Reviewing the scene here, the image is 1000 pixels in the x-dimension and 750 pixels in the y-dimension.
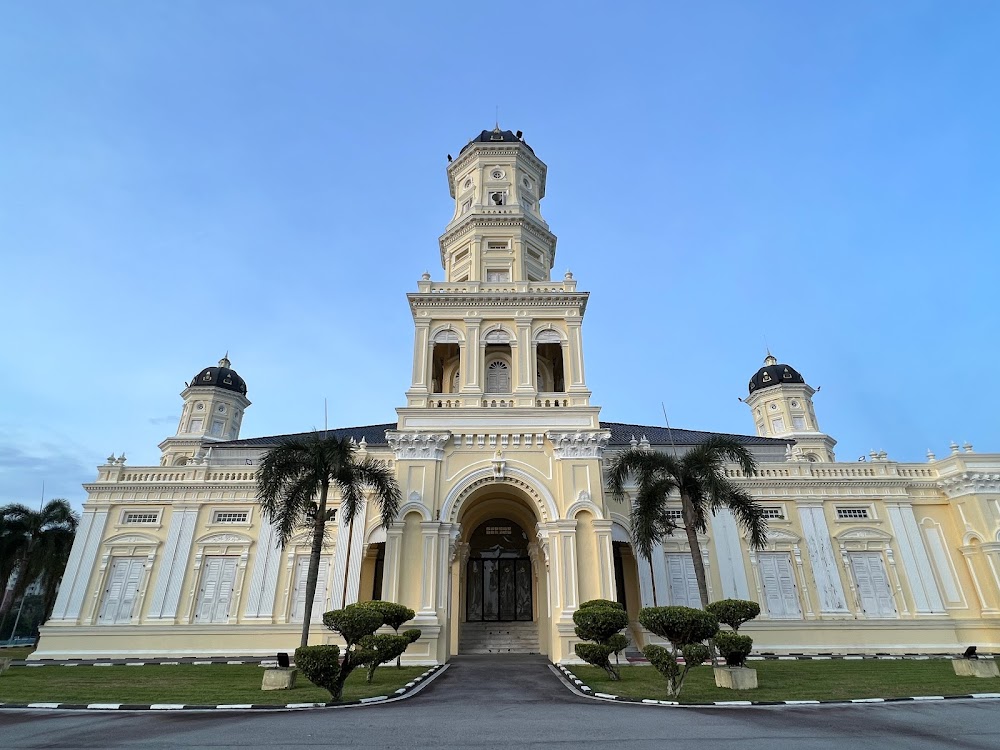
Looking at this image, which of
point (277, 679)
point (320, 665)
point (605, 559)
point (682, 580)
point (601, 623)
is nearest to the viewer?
point (320, 665)

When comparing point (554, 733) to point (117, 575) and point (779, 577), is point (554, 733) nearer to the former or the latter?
point (779, 577)

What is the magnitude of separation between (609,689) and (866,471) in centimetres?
2337

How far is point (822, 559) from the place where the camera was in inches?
1092

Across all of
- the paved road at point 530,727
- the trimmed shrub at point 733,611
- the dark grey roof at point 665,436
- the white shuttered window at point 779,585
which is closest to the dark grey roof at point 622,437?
the dark grey roof at point 665,436

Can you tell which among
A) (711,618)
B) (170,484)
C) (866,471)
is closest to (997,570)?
(866,471)

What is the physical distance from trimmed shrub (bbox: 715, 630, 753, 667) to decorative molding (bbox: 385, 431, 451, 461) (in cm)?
1217

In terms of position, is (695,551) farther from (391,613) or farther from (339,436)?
(339,436)

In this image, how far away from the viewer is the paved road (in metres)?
7.91

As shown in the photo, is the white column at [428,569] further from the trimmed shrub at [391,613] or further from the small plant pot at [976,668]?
the small plant pot at [976,668]

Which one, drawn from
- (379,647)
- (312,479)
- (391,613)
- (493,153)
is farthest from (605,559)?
(493,153)

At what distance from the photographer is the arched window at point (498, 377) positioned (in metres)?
27.2

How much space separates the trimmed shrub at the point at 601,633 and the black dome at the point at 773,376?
3615 centimetres

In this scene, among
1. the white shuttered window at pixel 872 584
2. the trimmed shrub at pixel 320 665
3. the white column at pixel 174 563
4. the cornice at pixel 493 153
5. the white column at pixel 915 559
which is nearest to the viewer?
the trimmed shrub at pixel 320 665

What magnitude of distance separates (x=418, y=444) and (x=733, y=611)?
1278cm
